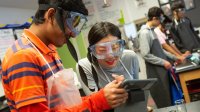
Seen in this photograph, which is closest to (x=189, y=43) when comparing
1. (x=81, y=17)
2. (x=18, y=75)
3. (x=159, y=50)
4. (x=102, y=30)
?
(x=159, y=50)

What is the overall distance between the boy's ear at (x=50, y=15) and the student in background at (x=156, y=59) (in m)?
2.19

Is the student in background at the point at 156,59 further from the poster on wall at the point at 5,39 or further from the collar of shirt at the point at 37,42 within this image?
the collar of shirt at the point at 37,42

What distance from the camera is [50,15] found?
1086mm

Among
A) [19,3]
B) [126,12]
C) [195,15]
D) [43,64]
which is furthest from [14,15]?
[43,64]

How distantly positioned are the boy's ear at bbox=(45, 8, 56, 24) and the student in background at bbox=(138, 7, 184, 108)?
7.19 feet

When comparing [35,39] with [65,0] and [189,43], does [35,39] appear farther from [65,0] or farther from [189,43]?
[189,43]

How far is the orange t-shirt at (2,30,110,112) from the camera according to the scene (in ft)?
3.04

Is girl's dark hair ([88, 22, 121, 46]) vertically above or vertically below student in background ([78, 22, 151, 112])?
above

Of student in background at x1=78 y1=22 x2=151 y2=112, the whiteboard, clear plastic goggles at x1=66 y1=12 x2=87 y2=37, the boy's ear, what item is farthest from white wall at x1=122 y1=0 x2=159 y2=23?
the boy's ear

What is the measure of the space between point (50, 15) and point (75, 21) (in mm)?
128

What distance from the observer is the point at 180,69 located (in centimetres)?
307

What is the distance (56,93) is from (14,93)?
173mm

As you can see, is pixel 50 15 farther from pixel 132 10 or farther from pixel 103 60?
pixel 132 10

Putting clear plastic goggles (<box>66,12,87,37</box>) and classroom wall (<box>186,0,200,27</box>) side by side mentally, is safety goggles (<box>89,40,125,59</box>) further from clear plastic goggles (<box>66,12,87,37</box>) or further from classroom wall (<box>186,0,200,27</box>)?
classroom wall (<box>186,0,200,27</box>)
